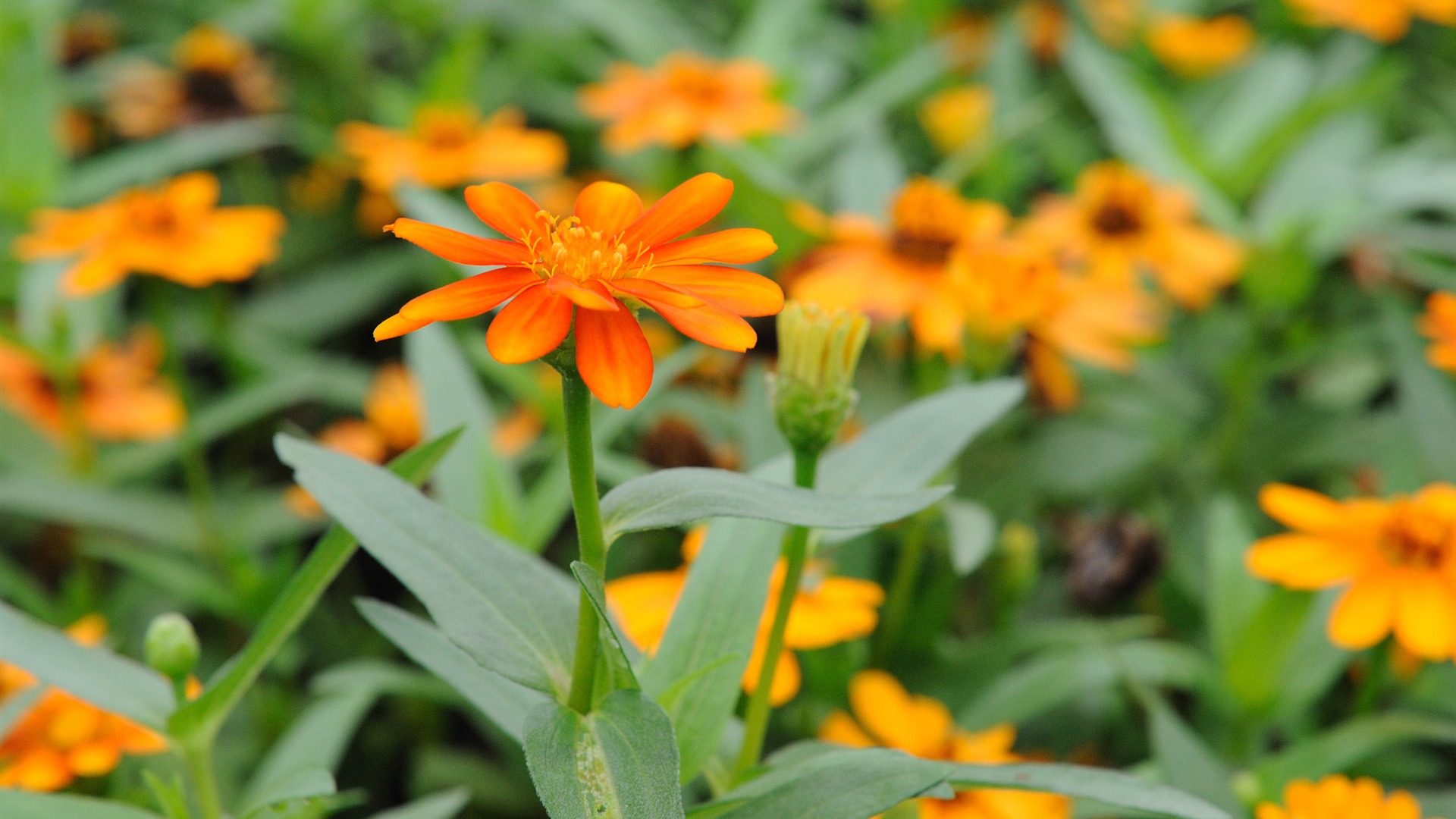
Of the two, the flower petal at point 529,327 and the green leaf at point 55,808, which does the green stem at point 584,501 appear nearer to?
the flower petal at point 529,327

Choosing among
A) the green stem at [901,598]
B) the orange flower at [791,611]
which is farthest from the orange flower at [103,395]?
the green stem at [901,598]

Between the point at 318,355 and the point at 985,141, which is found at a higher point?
the point at 985,141

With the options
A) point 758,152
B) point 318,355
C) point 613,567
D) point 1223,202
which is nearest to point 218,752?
point 613,567

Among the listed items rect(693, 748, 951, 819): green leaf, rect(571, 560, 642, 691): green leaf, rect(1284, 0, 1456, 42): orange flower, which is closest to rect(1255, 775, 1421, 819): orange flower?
rect(693, 748, 951, 819): green leaf

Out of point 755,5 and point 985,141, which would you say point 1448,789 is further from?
point 755,5

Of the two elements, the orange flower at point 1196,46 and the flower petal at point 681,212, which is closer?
the flower petal at point 681,212

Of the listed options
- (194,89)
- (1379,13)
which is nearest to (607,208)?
(194,89)

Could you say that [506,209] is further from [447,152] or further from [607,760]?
[447,152]
